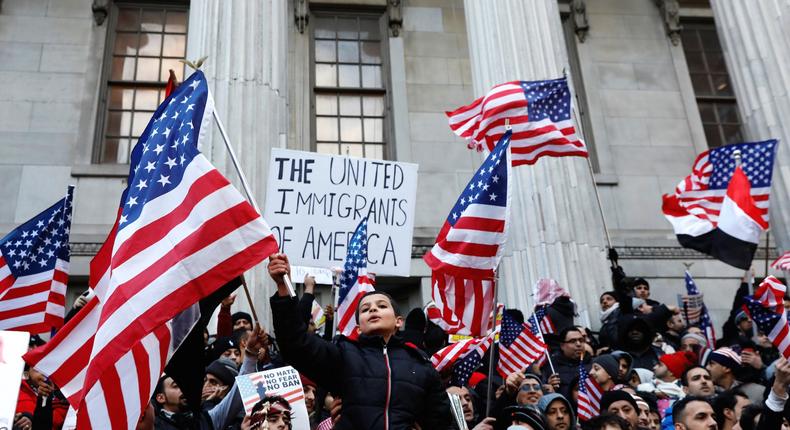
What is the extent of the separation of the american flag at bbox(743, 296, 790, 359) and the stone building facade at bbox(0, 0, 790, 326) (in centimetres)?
470

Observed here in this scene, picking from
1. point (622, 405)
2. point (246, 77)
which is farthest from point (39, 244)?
point (622, 405)

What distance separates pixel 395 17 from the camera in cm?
1778

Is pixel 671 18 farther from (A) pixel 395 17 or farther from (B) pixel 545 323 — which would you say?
(B) pixel 545 323

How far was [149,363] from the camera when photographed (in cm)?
493

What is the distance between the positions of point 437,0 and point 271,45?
667 cm

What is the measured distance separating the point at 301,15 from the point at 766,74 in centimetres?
930

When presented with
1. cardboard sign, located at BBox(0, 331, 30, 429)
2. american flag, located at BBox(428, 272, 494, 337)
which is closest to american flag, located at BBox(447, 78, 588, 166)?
american flag, located at BBox(428, 272, 494, 337)

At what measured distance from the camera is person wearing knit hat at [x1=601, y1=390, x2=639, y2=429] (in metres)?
6.87

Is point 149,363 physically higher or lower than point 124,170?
lower

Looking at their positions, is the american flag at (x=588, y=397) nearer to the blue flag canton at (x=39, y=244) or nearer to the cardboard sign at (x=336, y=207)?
the cardboard sign at (x=336, y=207)

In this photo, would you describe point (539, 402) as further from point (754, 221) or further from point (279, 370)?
point (754, 221)

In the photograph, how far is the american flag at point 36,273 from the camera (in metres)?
7.83

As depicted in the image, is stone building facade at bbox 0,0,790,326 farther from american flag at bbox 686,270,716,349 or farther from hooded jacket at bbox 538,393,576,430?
hooded jacket at bbox 538,393,576,430

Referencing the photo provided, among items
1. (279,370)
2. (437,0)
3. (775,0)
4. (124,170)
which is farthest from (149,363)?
(437,0)
